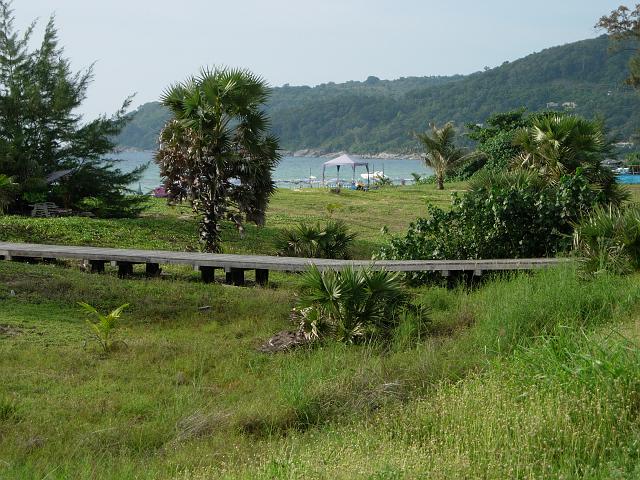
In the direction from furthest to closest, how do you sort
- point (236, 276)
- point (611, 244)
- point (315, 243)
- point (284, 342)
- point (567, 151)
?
point (567, 151), point (315, 243), point (236, 276), point (611, 244), point (284, 342)

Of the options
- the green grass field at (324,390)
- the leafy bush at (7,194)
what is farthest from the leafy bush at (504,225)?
the leafy bush at (7,194)

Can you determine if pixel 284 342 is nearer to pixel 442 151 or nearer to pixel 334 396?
pixel 334 396

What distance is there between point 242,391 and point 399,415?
6.42 feet

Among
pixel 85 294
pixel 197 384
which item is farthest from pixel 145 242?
pixel 197 384

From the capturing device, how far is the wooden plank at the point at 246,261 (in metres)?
13.5

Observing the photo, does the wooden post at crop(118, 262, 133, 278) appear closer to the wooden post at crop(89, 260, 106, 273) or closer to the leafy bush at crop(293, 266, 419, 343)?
the wooden post at crop(89, 260, 106, 273)

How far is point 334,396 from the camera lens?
7.77m

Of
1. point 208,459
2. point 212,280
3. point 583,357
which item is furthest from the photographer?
point 212,280

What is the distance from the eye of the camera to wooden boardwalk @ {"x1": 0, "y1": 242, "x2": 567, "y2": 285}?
1359 cm

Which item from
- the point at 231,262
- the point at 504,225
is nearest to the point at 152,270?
the point at 231,262

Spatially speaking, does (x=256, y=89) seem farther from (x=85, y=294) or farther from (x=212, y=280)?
(x=85, y=294)

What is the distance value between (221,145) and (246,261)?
390 centimetres

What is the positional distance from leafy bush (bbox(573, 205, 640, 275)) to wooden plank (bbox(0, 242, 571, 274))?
528 mm

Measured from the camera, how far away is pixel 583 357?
7.00m
